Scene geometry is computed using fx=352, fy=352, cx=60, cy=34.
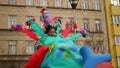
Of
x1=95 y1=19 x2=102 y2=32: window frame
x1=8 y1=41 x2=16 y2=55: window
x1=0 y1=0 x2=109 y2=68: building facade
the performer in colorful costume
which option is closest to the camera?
the performer in colorful costume

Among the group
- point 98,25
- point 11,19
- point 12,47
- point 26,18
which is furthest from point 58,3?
point 12,47

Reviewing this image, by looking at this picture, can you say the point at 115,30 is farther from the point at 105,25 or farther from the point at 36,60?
the point at 36,60

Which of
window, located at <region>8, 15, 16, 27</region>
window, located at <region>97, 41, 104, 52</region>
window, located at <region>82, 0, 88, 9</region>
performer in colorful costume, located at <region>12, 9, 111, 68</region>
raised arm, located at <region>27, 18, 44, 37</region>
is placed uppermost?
window, located at <region>82, 0, 88, 9</region>

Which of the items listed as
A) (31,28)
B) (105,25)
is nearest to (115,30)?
(105,25)

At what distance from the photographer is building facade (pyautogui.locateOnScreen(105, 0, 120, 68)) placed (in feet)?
111

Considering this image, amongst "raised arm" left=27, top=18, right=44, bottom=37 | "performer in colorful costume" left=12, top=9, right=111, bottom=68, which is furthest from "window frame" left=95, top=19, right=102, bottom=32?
"performer in colorful costume" left=12, top=9, right=111, bottom=68

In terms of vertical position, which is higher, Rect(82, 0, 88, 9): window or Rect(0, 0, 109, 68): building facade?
Rect(82, 0, 88, 9): window

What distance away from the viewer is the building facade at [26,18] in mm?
30953

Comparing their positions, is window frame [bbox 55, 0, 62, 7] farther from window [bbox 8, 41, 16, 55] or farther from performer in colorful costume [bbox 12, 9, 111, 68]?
performer in colorful costume [bbox 12, 9, 111, 68]

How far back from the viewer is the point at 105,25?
1375 inches

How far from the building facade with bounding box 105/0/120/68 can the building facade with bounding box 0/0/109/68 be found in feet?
1.70

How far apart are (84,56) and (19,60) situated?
80.3ft

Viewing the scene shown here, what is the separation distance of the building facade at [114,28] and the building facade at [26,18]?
20.4 inches

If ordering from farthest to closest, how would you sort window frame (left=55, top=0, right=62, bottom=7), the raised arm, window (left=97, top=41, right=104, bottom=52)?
window frame (left=55, top=0, right=62, bottom=7) → window (left=97, top=41, right=104, bottom=52) → the raised arm
